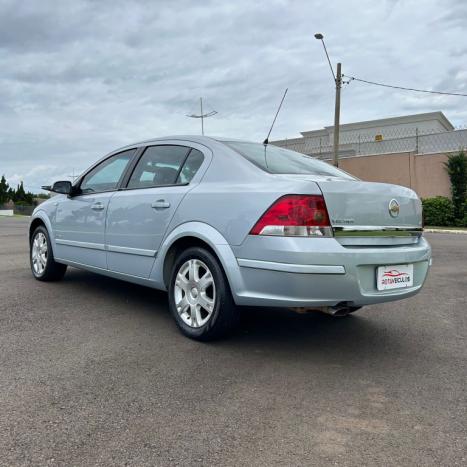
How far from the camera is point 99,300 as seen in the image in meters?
5.15

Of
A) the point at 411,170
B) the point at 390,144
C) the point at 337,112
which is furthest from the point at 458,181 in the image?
the point at 337,112

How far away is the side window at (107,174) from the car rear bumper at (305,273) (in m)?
2.04

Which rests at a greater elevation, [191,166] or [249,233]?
[191,166]

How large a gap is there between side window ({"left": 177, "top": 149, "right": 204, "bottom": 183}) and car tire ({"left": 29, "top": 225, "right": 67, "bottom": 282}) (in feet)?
8.13

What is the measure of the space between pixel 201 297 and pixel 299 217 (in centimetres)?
101

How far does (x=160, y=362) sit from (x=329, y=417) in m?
1.24

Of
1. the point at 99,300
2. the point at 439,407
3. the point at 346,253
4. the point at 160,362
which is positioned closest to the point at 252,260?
the point at 346,253

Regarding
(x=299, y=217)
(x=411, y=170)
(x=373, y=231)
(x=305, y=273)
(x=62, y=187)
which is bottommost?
(x=305, y=273)

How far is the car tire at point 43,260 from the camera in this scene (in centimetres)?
595

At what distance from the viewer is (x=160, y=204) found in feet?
13.6

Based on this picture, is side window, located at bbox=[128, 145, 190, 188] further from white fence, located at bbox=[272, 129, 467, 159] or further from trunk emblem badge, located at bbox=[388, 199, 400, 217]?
white fence, located at bbox=[272, 129, 467, 159]

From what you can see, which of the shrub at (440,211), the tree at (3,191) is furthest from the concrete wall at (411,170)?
the tree at (3,191)

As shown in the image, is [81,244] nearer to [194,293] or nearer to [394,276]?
[194,293]

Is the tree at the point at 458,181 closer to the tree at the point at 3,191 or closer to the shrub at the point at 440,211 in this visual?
Result: the shrub at the point at 440,211
